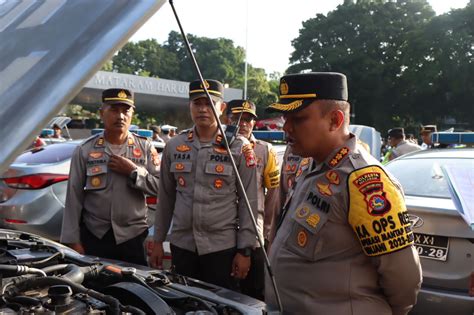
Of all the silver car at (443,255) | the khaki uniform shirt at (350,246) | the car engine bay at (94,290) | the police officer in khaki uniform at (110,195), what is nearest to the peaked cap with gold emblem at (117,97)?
the police officer in khaki uniform at (110,195)

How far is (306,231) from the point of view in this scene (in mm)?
1851

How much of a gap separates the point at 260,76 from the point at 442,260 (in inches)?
→ 2256

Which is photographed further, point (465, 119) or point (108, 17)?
point (465, 119)

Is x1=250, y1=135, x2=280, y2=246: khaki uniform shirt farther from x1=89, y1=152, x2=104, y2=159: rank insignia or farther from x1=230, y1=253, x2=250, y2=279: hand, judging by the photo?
x1=89, y1=152, x2=104, y2=159: rank insignia

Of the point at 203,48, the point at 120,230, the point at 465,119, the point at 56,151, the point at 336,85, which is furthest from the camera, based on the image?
the point at 203,48

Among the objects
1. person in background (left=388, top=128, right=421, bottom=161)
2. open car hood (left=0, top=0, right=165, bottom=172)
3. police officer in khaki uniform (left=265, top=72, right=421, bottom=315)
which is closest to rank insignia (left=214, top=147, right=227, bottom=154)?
police officer in khaki uniform (left=265, top=72, right=421, bottom=315)

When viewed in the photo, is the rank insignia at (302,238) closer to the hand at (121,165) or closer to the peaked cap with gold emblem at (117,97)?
the hand at (121,165)

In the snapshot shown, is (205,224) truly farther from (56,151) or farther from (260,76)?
(260,76)

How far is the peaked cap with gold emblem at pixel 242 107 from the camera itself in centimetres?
491

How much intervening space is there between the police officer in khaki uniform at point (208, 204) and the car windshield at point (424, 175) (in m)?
1.50

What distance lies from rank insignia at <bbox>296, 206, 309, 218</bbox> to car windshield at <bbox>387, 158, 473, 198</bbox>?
230cm

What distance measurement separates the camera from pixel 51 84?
3.48ft

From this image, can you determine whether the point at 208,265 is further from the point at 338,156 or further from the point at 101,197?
the point at 338,156

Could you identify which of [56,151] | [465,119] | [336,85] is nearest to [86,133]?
[56,151]
